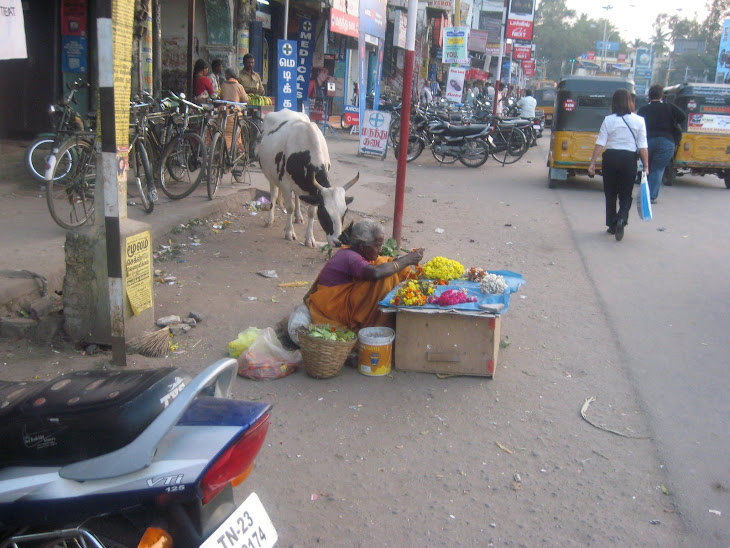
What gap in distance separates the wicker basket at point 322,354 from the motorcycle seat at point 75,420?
89.6 inches

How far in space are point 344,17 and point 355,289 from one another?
15.7 meters

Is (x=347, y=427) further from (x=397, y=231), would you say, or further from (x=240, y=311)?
(x=397, y=231)

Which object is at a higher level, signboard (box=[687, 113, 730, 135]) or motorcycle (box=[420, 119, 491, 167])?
signboard (box=[687, 113, 730, 135])

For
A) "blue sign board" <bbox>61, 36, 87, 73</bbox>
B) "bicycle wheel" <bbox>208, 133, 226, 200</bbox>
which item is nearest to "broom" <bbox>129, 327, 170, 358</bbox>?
"bicycle wheel" <bbox>208, 133, 226, 200</bbox>

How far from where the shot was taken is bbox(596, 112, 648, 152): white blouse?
8.91 m

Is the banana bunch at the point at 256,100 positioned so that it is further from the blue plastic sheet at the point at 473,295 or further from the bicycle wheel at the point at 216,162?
the blue plastic sheet at the point at 473,295

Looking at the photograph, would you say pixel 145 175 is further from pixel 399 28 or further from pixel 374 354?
pixel 399 28

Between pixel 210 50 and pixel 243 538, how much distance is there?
44.9ft

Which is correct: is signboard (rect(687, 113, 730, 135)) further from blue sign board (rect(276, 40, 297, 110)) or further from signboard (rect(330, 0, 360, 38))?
signboard (rect(330, 0, 360, 38))

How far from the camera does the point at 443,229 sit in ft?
32.7

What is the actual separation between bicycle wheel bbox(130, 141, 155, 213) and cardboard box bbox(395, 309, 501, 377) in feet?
14.4

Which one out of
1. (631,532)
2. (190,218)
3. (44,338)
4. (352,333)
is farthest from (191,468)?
(190,218)

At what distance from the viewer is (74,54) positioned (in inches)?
436

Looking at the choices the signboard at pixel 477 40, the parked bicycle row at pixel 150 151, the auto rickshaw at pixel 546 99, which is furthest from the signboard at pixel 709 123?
the signboard at pixel 477 40
